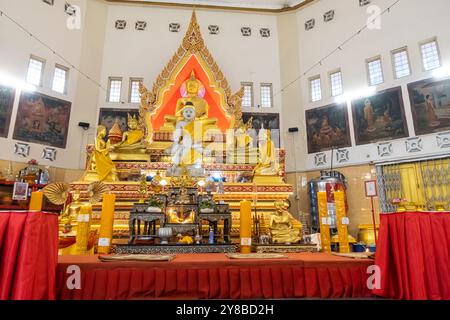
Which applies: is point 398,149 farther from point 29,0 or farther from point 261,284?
point 29,0

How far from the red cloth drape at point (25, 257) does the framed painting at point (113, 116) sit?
8.33 meters

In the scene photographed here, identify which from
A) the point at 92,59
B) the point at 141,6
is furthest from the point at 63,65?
the point at 141,6

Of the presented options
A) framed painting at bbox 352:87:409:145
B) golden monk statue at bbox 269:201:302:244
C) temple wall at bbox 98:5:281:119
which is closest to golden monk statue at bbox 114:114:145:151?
temple wall at bbox 98:5:281:119

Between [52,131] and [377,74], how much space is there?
36.1 ft

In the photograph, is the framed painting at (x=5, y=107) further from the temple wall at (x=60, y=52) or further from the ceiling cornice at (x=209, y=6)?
the ceiling cornice at (x=209, y=6)

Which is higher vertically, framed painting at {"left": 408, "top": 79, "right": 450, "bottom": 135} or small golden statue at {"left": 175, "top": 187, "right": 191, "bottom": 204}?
framed painting at {"left": 408, "top": 79, "right": 450, "bottom": 135}

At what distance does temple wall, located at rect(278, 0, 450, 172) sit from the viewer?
8.52m

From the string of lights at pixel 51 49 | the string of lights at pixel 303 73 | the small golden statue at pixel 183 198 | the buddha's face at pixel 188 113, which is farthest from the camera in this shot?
the string of lights at pixel 303 73

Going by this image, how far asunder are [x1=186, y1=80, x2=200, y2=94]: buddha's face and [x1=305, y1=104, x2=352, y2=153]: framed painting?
4256mm

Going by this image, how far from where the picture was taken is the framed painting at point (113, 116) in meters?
10.2

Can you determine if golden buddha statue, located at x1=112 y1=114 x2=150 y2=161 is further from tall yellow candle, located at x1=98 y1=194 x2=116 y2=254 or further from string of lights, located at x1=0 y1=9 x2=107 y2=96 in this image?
string of lights, located at x1=0 y1=9 x2=107 y2=96

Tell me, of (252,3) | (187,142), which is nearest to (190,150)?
(187,142)

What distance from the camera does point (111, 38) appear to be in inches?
435

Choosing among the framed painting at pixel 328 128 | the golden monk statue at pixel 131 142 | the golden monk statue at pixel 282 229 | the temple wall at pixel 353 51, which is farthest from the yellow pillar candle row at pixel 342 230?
the framed painting at pixel 328 128
